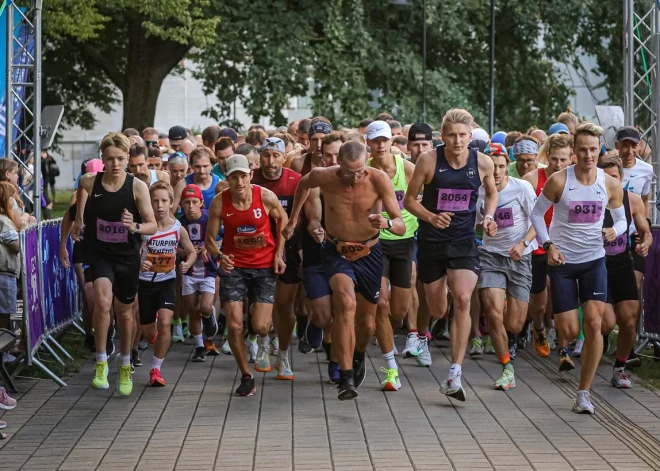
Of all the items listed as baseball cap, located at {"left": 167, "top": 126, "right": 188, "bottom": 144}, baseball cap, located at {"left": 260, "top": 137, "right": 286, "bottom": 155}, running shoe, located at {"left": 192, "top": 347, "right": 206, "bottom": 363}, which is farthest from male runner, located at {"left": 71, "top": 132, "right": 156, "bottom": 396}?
baseball cap, located at {"left": 167, "top": 126, "right": 188, "bottom": 144}

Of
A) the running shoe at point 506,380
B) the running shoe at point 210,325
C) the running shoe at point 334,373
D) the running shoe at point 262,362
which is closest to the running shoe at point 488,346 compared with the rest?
the running shoe at point 506,380

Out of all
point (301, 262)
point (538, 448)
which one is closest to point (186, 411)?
point (301, 262)

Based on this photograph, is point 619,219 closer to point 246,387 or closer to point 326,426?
point 326,426

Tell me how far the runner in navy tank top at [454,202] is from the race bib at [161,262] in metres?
2.19

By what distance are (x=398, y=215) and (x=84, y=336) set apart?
5.06 metres

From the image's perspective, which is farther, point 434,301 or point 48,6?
point 48,6

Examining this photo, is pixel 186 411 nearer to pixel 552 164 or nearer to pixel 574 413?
pixel 574 413

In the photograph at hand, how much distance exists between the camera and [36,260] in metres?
11.3

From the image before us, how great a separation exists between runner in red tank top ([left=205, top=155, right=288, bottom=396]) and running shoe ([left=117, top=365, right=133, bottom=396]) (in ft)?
2.77

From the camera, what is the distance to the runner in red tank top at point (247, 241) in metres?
10.3

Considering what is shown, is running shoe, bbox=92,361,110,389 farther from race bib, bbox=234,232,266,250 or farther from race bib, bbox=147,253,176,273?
race bib, bbox=234,232,266,250

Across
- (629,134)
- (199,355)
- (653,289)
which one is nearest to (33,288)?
(199,355)

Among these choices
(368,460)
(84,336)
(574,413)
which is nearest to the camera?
(368,460)

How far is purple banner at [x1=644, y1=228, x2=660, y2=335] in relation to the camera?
11.7 meters
